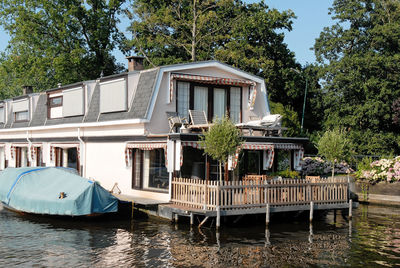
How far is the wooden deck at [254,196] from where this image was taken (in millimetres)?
17984

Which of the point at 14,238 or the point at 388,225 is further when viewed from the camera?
the point at 388,225

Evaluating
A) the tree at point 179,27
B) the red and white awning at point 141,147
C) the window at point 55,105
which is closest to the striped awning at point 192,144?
the red and white awning at point 141,147

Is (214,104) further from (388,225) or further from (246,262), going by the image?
(246,262)

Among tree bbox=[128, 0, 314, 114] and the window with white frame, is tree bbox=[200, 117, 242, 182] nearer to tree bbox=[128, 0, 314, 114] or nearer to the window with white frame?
the window with white frame

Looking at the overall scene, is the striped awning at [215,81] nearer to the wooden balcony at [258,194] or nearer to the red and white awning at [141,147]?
the red and white awning at [141,147]

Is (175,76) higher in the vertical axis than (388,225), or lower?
higher


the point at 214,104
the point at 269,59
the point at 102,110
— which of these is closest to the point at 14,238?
the point at 102,110

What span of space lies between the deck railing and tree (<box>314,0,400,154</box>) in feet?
68.0

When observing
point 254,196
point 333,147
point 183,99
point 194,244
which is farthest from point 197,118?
point 194,244

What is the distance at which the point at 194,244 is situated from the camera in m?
16.0

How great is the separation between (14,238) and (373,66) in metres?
32.3

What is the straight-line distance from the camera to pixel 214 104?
24281 mm

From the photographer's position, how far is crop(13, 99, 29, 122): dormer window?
3222 centimetres

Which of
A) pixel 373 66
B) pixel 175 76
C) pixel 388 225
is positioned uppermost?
pixel 373 66
